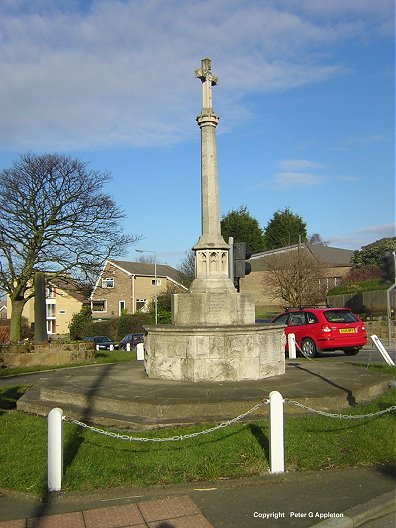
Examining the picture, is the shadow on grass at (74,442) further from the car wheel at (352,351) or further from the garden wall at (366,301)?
the garden wall at (366,301)

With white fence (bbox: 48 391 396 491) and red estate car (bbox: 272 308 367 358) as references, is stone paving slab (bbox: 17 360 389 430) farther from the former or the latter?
red estate car (bbox: 272 308 367 358)

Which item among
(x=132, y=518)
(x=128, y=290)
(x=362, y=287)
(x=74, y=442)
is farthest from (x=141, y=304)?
(x=132, y=518)

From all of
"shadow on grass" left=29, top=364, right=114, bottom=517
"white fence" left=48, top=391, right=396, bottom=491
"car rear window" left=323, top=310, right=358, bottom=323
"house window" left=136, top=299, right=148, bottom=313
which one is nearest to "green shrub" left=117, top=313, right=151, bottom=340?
"house window" left=136, top=299, right=148, bottom=313

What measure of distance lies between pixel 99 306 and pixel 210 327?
178 ft

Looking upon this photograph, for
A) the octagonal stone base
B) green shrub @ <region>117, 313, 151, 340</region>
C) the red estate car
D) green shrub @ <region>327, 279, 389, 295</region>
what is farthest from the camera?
green shrub @ <region>117, 313, 151, 340</region>

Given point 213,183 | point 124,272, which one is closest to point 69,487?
point 213,183

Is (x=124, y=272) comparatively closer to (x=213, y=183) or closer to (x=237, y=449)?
(x=213, y=183)

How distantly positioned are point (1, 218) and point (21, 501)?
24.9 meters

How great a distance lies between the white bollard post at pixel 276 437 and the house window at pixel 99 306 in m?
56.9

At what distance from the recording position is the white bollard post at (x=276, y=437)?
5.55 m

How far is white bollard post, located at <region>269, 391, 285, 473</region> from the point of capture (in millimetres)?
5547

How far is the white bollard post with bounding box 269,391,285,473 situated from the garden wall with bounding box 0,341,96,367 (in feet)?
46.9

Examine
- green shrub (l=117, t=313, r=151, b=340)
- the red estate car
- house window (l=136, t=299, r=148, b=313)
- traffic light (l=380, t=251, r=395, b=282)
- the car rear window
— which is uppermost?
traffic light (l=380, t=251, r=395, b=282)

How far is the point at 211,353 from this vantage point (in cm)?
934
